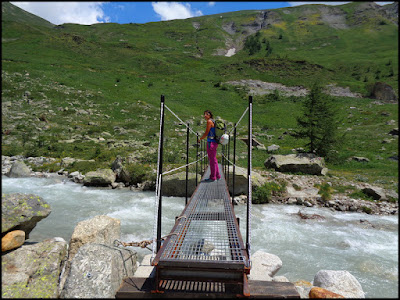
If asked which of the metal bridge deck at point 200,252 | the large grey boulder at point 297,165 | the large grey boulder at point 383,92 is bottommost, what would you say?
the metal bridge deck at point 200,252

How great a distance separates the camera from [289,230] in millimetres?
8430

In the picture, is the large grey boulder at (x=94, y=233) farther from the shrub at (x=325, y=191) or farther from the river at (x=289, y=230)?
the shrub at (x=325, y=191)

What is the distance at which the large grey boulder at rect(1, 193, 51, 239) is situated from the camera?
4898 millimetres

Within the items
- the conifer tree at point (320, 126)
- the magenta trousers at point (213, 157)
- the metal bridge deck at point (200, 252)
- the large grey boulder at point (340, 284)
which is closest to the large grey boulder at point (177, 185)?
the magenta trousers at point (213, 157)

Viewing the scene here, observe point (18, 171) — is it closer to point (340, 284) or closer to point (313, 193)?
point (340, 284)

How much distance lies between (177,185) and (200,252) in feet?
27.2

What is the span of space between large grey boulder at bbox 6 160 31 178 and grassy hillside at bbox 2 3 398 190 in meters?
2.84

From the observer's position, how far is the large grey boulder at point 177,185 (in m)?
11.8

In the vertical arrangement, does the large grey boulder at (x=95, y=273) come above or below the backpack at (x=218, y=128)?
below

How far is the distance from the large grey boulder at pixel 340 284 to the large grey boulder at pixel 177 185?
768 centimetres

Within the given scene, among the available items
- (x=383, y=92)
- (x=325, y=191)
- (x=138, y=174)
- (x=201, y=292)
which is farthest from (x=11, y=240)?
(x=383, y=92)

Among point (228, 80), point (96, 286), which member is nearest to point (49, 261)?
point (96, 286)

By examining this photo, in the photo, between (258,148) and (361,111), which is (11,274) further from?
(361,111)

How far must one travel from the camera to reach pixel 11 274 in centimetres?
384
